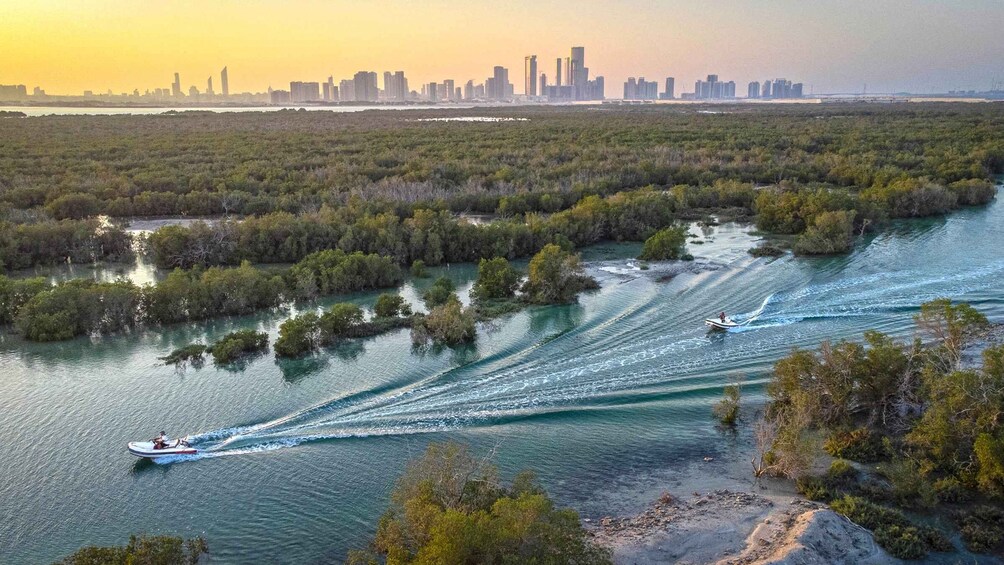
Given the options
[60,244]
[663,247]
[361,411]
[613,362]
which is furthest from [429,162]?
[361,411]

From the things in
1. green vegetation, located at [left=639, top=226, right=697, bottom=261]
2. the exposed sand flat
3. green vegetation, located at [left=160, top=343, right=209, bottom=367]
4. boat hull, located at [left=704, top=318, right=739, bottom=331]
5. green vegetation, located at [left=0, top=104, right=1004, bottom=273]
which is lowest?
the exposed sand flat

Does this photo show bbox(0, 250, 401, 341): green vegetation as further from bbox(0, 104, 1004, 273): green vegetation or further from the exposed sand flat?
the exposed sand flat

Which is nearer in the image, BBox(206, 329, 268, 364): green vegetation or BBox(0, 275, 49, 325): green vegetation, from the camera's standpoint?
BBox(206, 329, 268, 364): green vegetation

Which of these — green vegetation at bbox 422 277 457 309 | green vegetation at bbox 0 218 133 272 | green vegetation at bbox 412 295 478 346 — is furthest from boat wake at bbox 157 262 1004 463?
green vegetation at bbox 0 218 133 272

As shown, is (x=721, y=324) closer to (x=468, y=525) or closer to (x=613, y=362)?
(x=613, y=362)

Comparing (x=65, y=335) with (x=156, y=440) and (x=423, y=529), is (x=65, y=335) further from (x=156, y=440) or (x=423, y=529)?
(x=423, y=529)

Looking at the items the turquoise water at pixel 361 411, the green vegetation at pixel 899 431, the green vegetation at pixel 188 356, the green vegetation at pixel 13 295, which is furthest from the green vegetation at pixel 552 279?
the green vegetation at pixel 13 295
